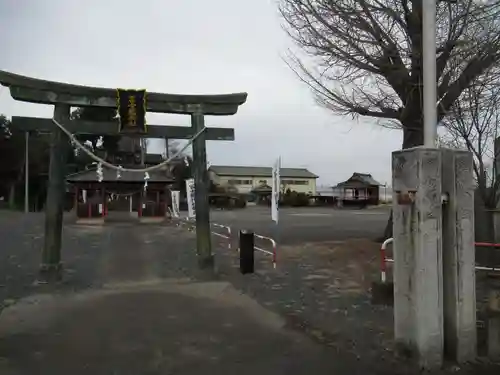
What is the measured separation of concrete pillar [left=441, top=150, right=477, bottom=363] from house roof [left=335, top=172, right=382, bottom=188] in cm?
6528

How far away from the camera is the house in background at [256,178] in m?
83.1

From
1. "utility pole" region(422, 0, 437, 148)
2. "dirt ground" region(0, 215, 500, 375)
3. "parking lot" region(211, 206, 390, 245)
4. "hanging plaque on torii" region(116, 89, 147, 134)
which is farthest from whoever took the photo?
"parking lot" region(211, 206, 390, 245)

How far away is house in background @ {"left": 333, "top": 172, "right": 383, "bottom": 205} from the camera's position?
68250 millimetres

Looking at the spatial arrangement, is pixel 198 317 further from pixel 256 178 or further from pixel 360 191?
pixel 256 178

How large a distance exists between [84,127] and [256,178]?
7476cm

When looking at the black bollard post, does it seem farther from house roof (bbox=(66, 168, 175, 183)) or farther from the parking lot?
house roof (bbox=(66, 168, 175, 183))

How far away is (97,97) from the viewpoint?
34.5ft

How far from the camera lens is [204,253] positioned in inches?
442

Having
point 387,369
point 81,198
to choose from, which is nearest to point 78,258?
point 387,369

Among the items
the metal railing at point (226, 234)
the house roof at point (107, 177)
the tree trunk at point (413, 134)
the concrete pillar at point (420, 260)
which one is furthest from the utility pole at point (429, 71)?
the house roof at point (107, 177)

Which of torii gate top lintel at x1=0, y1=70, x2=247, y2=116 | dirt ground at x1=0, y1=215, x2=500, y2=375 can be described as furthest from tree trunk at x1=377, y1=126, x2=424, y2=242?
torii gate top lintel at x1=0, y1=70, x2=247, y2=116

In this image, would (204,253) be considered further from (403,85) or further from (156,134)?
(403,85)

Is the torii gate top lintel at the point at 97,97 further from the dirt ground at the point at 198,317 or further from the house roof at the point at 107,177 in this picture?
the house roof at the point at 107,177

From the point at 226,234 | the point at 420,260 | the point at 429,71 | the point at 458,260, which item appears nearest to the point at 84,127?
the point at 429,71
